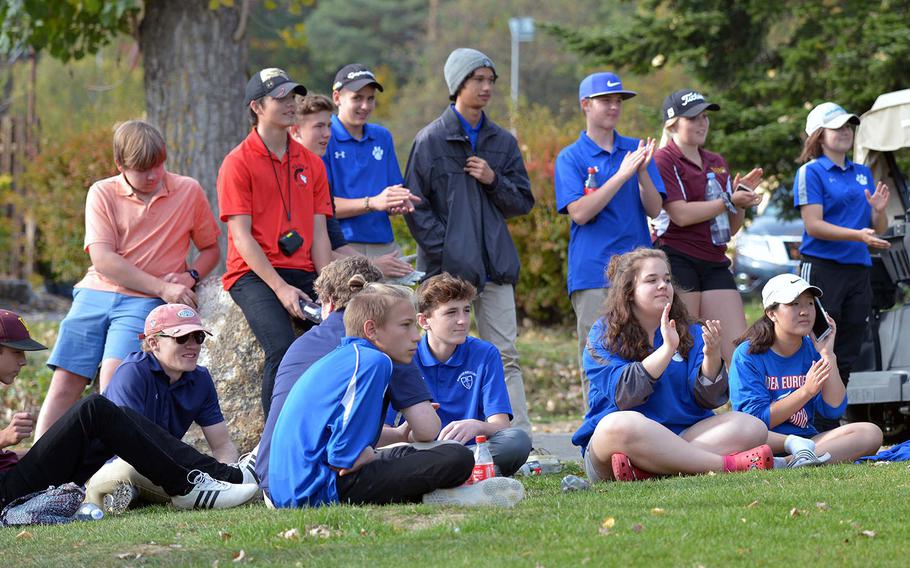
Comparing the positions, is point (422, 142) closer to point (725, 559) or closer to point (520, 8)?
point (725, 559)

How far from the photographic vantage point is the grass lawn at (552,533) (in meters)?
4.78

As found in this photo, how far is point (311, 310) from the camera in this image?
7.64 metres

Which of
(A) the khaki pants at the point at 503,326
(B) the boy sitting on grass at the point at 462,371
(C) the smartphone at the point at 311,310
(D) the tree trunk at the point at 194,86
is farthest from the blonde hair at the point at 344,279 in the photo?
(D) the tree trunk at the point at 194,86

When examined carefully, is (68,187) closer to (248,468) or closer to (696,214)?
(696,214)

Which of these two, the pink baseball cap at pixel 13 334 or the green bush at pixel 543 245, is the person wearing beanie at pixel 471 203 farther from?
the green bush at pixel 543 245

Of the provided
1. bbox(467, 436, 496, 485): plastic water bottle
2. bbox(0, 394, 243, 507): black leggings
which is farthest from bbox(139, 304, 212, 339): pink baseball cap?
bbox(467, 436, 496, 485): plastic water bottle

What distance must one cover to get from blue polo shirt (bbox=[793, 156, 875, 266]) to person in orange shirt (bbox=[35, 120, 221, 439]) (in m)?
4.28

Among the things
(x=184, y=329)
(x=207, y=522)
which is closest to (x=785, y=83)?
(x=184, y=329)

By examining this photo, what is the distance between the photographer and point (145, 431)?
648 centimetres

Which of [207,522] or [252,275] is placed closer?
[207,522]

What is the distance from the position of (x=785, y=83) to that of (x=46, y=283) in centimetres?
1759

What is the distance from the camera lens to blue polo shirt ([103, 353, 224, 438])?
6.92 meters

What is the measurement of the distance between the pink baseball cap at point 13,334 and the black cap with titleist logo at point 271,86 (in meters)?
2.16

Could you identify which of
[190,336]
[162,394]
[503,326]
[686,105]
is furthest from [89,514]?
[686,105]
